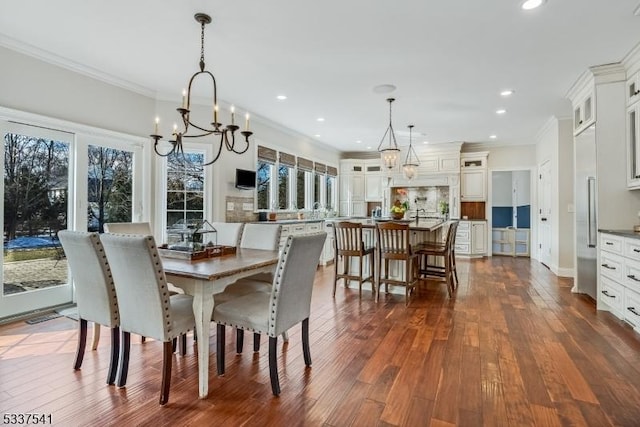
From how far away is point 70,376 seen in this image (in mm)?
2230

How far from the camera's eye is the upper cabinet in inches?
310

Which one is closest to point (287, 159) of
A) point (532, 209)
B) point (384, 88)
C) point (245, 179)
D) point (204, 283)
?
point (245, 179)

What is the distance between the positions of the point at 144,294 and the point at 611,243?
432 centimetres

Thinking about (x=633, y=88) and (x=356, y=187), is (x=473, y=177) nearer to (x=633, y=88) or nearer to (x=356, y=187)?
(x=356, y=187)

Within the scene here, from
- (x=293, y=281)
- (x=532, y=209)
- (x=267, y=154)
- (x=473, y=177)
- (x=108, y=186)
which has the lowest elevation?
(x=293, y=281)

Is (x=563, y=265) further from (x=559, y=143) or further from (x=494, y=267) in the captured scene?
(x=559, y=143)

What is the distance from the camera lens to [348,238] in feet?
14.1

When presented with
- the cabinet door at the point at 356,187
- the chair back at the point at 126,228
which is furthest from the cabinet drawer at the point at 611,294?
the cabinet door at the point at 356,187

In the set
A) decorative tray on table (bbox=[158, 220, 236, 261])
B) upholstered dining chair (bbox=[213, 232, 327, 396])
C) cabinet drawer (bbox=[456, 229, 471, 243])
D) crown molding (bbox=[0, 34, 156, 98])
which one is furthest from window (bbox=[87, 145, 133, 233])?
cabinet drawer (bbox=[456, 229, 471, 243])

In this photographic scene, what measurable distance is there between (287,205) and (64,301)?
4060 mm

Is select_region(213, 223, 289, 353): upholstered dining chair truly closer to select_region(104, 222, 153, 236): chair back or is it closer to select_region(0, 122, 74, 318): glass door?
select_region(104, 222, 153, 236): chair back

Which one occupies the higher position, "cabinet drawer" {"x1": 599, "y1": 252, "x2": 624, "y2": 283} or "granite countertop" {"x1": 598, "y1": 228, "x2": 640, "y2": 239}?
"granite countertop" {"x1": 598, "y1": 228, "x2": 640, "y2": 239}

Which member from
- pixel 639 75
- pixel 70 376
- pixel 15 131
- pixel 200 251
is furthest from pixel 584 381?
pixel 15 131

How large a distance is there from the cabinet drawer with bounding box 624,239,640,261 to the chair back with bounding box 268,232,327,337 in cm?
288
